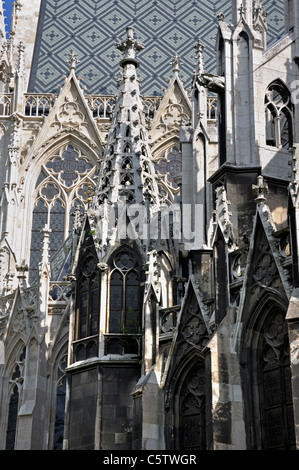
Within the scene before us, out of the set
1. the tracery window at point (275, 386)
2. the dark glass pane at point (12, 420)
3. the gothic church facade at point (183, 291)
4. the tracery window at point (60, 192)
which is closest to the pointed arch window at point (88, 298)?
the gothic church facade at point (183, 291)

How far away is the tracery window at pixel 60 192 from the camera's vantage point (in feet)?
91.0

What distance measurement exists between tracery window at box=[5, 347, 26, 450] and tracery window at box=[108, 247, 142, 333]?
4.93 meters

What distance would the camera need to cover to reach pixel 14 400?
21828mm

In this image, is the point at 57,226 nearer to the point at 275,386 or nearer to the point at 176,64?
the point at 176,64

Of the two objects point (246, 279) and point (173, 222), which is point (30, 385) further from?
point (246, 279)

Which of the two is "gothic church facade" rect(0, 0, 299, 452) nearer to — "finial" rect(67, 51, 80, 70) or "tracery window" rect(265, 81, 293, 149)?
"tracery window" rect(265, 81, 293, 149)

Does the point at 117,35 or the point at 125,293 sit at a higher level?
the point at 117,35

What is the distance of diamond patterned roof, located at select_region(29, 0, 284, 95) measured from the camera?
3136cm

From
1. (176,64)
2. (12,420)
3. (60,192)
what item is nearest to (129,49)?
(12,420)

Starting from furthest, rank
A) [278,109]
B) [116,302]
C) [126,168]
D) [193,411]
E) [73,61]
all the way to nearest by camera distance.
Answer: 1. [73,61]
2. [126,168]
3. [278,109]
4. [116,302]
5. [193,411]

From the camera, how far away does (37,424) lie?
20391 mm

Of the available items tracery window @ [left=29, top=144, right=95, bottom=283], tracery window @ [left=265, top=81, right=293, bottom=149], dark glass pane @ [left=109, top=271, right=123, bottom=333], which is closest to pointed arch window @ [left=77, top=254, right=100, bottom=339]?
dark glass pane @ [left=109, top=271, right=123, bottom=333]

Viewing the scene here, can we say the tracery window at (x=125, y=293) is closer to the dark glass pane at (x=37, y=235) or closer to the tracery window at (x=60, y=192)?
the dark glass pane at (x=37, y=235)

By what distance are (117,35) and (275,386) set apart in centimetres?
2045
